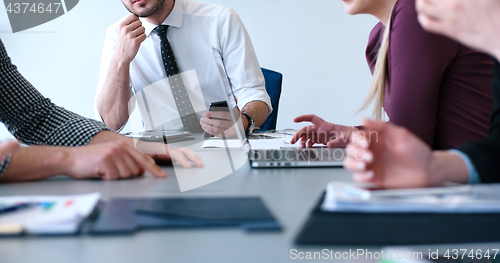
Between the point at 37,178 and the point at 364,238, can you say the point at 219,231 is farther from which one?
the point at 37,178

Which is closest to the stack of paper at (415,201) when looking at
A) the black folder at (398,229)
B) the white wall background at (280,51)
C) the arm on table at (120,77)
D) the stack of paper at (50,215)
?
the black folder at (398,229)

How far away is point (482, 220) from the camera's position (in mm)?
416

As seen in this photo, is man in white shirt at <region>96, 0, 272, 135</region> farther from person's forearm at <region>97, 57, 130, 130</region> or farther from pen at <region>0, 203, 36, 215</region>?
pen at <region>0, 203, 36, 215</region>

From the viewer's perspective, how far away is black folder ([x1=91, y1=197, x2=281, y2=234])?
1.46ft

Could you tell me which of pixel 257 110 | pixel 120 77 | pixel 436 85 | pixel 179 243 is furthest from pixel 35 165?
pixel 257 110

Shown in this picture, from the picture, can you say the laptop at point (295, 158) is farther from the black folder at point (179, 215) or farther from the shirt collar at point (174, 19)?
the shirt collar at point (174, 19)

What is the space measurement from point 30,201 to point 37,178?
0.26 metres

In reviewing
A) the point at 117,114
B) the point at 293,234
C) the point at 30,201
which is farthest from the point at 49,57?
the point at 293,234

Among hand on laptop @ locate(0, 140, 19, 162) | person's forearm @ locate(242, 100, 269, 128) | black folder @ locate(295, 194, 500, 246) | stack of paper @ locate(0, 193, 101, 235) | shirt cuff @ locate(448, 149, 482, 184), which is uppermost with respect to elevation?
hand on laptop @ locate(0, 140, 19, 162)

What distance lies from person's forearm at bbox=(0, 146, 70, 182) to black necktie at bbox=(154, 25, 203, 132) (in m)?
1.11

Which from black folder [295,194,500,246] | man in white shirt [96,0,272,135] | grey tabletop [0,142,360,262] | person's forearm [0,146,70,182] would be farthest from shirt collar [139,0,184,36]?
black folder [295,194,500,246]

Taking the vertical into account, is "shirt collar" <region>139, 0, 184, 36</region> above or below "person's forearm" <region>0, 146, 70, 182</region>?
above

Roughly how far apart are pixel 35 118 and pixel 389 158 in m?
0.89

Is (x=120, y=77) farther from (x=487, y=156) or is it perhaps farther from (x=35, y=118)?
(x=487, y=156)
